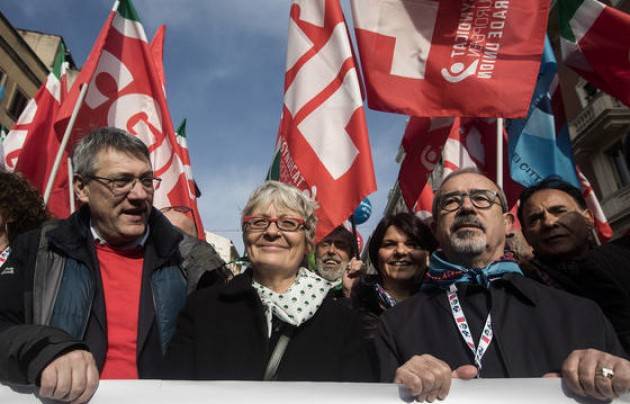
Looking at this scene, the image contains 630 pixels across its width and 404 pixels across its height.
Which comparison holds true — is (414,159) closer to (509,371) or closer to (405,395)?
(509,371)

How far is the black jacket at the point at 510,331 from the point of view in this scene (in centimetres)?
183

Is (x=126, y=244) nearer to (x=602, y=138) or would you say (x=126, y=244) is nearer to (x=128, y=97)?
(x=128, y=97)

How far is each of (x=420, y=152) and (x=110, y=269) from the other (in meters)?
3.43

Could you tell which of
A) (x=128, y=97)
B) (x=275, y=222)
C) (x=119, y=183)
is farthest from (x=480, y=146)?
(x=119, y=183)

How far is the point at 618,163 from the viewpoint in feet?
57.9

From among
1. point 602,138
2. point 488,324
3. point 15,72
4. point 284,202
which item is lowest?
point 488,324

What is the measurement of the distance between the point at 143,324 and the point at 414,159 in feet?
11.4

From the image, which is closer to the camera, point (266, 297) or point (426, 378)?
point (426, 378)

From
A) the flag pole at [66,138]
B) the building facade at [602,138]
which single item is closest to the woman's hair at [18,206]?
the flag pole at [66,138]

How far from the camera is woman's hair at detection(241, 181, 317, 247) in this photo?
2.20m

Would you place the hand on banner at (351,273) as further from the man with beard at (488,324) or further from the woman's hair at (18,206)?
the woman's hair at (18,206)

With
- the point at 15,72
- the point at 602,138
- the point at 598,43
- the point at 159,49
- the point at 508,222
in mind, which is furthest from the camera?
the point at 15,72

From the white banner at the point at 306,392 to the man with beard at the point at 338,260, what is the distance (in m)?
2.76

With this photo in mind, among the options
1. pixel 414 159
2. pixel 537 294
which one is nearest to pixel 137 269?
pixel 537 294
